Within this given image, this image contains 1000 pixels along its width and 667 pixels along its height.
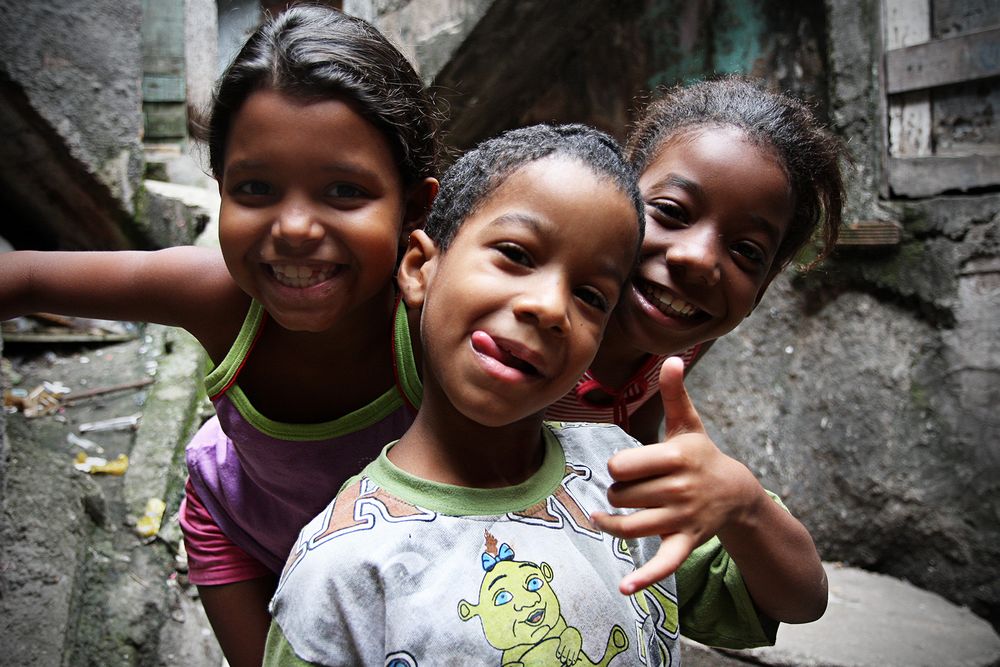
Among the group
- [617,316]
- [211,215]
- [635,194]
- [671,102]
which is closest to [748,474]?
[635,194]

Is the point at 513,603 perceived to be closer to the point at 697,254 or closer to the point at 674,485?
the point at 674,485

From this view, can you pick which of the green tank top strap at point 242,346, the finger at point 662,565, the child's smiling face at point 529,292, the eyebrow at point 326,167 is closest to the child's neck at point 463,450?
the child's smiling face at point 529,292

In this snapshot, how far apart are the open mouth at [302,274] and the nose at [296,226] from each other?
0.07 meters

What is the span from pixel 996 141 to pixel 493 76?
2.44m

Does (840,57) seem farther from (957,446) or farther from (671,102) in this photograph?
(671,102)

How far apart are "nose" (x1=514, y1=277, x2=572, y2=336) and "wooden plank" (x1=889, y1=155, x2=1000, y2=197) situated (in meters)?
3.39

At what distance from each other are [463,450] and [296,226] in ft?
1.45

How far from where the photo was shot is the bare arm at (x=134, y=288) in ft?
4.67

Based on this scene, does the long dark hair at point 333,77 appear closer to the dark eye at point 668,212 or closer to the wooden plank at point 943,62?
the dark eye at point 668,212

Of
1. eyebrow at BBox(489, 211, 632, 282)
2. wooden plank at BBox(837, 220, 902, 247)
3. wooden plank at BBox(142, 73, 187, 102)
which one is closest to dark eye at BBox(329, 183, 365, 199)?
eyebrow at BBox(489, 211, 632, 282)

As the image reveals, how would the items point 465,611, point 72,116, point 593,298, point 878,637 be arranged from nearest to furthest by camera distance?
1. point 465,611
2. point 593,298
3. point 878,637
4. point 72,116

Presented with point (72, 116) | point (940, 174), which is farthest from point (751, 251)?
point (72, 116)

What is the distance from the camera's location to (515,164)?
1.06 meters

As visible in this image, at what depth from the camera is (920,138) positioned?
3789 millimetres
